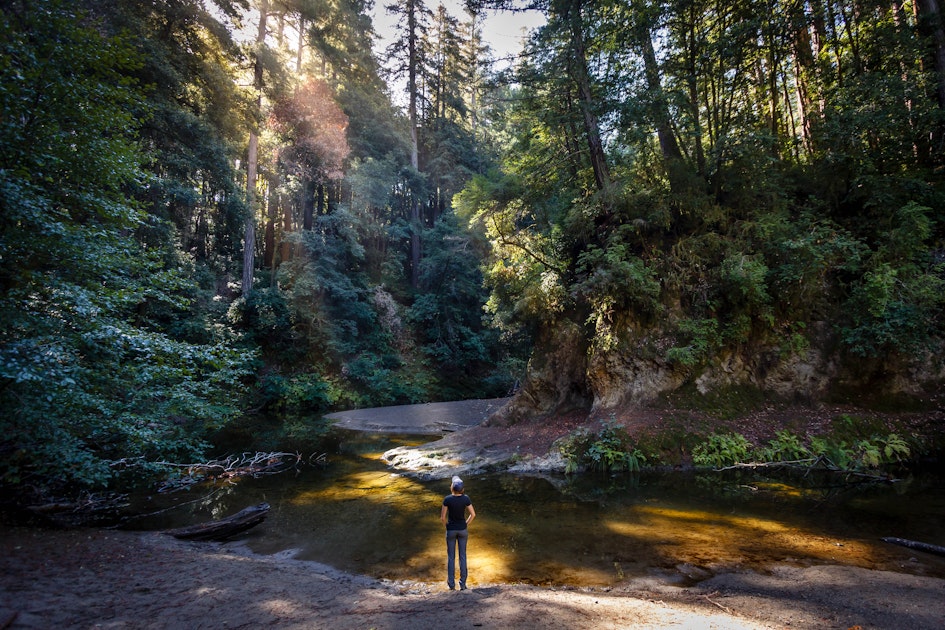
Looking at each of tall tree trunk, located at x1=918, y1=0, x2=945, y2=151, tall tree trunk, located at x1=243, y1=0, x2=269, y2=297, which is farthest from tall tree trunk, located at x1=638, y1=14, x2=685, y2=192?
tall tree trunk, located at x1=243, y1=0, x2=269, y2=297

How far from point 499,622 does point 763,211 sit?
1452 cm

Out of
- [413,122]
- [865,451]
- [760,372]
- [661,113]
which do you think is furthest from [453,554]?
[413,122]

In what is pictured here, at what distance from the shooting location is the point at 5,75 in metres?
6.07

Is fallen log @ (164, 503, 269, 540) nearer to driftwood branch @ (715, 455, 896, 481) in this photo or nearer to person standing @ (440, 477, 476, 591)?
person standing @ (440, 477, 476, 591)

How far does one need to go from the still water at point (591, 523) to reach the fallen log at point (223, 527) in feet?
0.71

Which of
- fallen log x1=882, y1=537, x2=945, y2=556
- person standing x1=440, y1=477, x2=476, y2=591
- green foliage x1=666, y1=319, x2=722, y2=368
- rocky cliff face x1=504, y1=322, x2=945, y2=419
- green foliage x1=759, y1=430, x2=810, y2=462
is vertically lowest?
fallen log x1=882, y1=537, x2=945, y2=556

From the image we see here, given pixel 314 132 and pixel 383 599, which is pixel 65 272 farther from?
pixel 314 132

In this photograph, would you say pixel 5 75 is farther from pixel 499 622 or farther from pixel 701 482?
pixel 701 482

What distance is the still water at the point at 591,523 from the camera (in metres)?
5.98

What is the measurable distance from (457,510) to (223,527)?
4953 mm

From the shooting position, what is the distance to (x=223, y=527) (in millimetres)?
7605

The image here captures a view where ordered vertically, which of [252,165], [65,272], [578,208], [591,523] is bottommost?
[591,523]

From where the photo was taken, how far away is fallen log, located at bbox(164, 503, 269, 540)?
7.41 m

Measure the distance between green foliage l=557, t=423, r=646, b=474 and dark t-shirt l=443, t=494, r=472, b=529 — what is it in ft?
20.3
